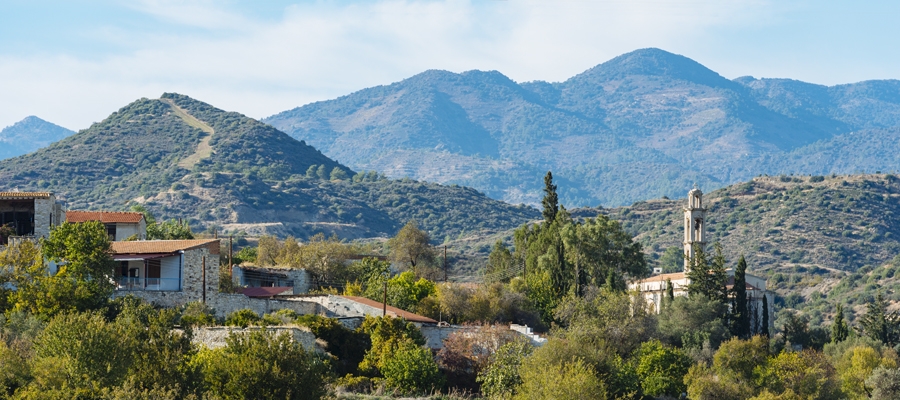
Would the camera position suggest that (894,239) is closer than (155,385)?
No

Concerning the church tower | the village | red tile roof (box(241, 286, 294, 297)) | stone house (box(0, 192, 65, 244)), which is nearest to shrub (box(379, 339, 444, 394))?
the village

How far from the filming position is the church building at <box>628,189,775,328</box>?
77.4 m

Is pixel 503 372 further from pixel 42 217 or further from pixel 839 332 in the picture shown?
pixel 839 332

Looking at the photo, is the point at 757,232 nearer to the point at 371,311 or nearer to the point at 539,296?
the point at 539,296

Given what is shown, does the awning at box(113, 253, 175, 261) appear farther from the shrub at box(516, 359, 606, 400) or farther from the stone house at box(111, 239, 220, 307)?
the shrub at box(516, 359, 606, 400)

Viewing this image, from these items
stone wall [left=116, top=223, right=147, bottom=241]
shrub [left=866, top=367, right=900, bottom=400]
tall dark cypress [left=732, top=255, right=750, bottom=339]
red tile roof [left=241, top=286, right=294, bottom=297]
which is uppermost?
stone wall [left=116, top=223, right=147, bottom=241]

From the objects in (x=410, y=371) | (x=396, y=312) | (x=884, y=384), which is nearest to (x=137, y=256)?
(x=396, y=312)

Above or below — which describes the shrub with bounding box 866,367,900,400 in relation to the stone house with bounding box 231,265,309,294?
below

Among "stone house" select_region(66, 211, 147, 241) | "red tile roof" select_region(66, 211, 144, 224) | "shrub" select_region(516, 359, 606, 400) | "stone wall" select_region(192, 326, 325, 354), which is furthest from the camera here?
"stone house" select_region(66, 211, 147, 241)

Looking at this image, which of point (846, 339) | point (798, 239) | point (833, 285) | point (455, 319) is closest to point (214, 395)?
point (455, 319)

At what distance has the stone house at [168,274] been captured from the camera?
5631cm

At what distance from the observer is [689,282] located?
78250mm

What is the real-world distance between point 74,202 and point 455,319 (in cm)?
12739

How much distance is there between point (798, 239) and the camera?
169 meters
